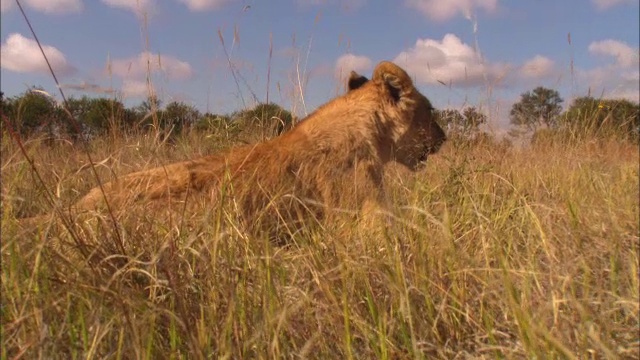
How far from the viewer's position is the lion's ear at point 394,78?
12.5ft

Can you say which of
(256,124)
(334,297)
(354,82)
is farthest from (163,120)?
(334,297)

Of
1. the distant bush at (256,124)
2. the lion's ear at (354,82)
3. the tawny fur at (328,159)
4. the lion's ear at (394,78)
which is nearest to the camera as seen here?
the tawny fur at (328,159)

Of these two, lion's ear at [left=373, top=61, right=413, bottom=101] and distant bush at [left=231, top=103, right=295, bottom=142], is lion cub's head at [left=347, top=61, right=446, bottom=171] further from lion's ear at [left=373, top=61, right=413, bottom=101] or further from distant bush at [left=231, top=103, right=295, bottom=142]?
distant bush at [left=231, top=103, right=295, bottom=142]

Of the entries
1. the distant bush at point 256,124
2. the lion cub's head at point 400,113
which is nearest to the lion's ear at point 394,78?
the lion cub's head at point 400,113

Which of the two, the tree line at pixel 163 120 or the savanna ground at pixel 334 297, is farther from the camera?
the tree line at pixel 163 120

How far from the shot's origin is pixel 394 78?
3846mm

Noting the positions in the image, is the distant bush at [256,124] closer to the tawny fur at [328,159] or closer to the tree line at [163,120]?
the tree line at [163,120]

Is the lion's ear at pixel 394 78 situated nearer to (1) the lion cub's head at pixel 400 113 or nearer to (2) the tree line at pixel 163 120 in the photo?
(1) the lion cub's head at pixel 400 113

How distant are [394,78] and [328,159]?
0.86m

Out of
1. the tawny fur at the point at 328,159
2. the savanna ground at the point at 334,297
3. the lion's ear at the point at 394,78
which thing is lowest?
the savanna ground at the point at 334,297

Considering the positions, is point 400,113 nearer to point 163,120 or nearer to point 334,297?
point 334,297

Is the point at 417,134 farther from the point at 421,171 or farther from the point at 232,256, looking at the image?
the point at 232,256

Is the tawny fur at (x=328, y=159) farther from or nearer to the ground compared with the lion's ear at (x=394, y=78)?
nearer to the ground

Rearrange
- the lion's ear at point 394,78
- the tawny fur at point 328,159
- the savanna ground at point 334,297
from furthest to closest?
the lion's ear at point 394,78 < the tawny fur at point 328,159 < the savanna ground at point 334,297
